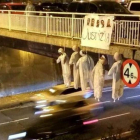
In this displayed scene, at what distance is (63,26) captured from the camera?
1199cm

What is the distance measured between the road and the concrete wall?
5.77 metres

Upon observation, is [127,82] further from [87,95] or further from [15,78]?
[15,78]

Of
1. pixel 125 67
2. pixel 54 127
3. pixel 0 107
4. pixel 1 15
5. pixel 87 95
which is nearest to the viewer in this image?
pixel 125 67

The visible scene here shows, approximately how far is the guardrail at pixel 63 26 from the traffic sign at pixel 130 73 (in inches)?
24.7

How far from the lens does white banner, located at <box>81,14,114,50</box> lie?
974 cm

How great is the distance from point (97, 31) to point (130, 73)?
1.85 meters

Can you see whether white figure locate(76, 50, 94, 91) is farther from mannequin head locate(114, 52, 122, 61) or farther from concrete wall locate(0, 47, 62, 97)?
concrete wall locate(0, 47, 62, 97)

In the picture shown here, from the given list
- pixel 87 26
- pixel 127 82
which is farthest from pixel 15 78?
pixel 127 82

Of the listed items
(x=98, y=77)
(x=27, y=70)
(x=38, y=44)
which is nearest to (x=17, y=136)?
(x=98, y=77)

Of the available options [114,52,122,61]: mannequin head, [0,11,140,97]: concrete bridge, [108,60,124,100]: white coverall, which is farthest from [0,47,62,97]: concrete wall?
[114,52,122,61]: mannequin head

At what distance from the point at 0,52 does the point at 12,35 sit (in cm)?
898

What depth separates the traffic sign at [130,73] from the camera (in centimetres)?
852

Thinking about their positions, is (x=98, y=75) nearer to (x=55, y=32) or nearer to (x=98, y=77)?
(x=98, y=77)

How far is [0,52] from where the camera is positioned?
2370 centimetres
